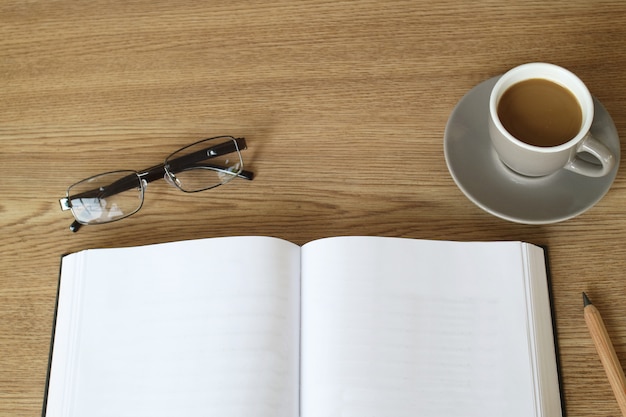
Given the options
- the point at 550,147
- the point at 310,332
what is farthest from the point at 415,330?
the point at 550,147

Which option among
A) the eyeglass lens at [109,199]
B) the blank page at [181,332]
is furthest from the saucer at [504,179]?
the eyeglass lens at [109,199]

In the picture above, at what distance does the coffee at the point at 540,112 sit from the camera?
2.10 ft

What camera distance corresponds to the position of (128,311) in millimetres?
660

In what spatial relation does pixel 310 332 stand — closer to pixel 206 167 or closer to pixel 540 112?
pixel 206 167

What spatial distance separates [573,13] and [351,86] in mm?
291

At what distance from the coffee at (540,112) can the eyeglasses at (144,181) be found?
1.00 ft

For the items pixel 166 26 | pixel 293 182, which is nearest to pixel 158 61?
pixel 166 26

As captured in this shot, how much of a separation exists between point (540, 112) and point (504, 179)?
8cm

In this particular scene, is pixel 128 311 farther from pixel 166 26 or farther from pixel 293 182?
pixel 166 26

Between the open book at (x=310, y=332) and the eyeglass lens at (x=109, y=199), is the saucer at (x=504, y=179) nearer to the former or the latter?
the open book at (x=310, y=332)

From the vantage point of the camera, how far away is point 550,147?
24.3 inches

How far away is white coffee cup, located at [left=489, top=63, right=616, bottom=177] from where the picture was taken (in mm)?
608

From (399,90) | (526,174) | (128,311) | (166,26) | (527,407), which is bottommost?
(527,407)

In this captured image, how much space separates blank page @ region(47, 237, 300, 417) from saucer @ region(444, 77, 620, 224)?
0.71 ft
